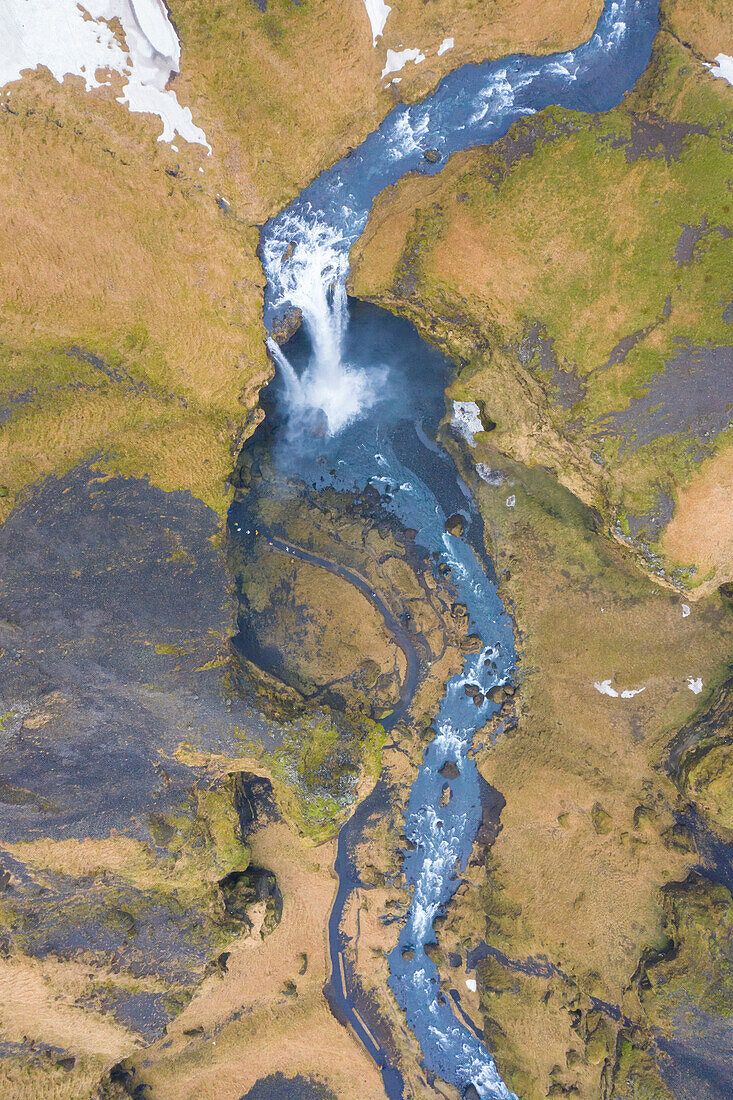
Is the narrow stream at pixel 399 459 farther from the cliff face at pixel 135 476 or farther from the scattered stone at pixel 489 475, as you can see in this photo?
the cliff face at pixel 135 476

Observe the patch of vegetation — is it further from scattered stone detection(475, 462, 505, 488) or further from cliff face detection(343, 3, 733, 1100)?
scattered stone detection(475, 462, 505, 488)

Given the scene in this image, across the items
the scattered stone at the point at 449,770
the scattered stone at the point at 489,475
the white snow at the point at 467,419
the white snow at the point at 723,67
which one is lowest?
the scattered stone at the point at 449,770

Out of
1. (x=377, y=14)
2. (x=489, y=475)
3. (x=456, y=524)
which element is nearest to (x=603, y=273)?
(x=489, y=475)

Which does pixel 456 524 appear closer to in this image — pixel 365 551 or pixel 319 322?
pixel 365 551

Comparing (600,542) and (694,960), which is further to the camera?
(600,542)

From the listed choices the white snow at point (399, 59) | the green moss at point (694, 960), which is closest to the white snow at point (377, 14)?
the white snow at point (399, 59)
